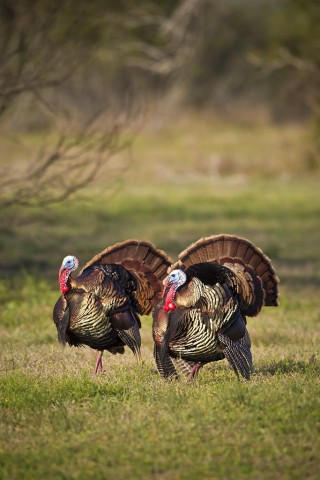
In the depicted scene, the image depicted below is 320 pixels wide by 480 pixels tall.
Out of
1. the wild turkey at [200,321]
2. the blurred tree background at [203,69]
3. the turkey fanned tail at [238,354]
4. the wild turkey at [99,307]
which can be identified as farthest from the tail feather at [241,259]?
the blurred tree background at [203,69]

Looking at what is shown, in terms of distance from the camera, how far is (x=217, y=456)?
5.26m

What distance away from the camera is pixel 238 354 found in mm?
6559

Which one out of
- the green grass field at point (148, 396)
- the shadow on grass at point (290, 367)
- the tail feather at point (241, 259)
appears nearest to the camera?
the green grass field at point (148, 396)

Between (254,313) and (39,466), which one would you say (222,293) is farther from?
(39,466)

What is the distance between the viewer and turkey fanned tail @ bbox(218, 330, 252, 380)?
6.53 meters

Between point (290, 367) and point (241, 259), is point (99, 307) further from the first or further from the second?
point (290, 367)

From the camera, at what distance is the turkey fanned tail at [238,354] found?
21.4ft

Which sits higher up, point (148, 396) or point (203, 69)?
point (203, 69)

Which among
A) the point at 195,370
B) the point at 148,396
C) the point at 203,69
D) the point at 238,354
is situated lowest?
the point at 148,396

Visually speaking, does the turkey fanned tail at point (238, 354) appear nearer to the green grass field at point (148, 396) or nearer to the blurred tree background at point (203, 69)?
the green grass field at point (148, 396)

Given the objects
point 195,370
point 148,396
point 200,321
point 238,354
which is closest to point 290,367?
point 195,370

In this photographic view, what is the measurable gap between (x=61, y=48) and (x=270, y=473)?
918 cm

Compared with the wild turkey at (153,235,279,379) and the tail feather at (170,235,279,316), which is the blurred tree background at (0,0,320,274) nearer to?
the tail feather at (170,235,279,316)

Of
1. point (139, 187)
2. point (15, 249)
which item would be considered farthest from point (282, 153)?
point (15, 249)
